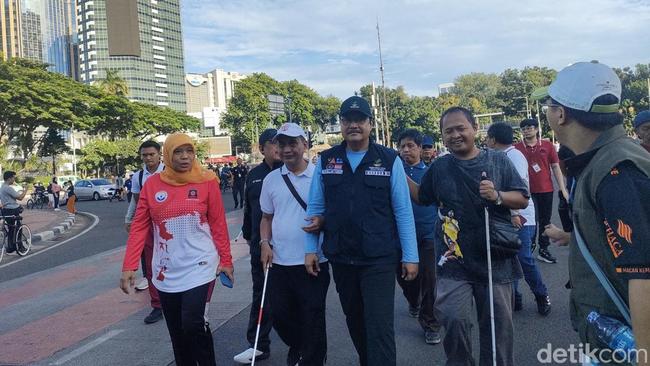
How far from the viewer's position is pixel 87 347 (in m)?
4.64

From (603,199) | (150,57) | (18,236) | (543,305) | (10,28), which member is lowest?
(543,305)

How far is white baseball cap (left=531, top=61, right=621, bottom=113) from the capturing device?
171 centimetres

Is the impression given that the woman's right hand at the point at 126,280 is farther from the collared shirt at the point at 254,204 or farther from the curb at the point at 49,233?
the curb at the point at 49,233

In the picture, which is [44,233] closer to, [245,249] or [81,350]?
[245,249]

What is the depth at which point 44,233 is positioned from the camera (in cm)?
1393

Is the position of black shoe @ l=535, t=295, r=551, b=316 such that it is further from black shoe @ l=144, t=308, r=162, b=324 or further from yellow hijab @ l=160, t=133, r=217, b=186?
black shoe @ l=144, t=308, r=162, b=324

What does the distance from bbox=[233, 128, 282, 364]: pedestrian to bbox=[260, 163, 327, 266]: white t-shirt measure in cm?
47

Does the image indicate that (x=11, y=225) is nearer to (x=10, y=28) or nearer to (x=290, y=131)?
(x=290, y=131)

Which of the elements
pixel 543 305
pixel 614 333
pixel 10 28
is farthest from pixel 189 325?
pixel 10 28

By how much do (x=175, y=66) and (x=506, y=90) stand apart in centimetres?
7552

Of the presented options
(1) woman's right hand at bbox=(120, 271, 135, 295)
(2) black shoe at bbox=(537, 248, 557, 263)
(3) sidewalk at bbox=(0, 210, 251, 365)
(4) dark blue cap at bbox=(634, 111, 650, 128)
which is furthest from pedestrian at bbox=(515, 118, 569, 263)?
(1) woman's right hand at bbox=(120, 271, 135, 295)

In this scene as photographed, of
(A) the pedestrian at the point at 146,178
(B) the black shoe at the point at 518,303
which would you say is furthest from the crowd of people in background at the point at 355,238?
(A) the pedestrian at the point at 146,178

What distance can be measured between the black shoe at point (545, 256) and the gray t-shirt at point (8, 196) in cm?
1041

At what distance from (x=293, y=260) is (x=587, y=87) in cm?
227
